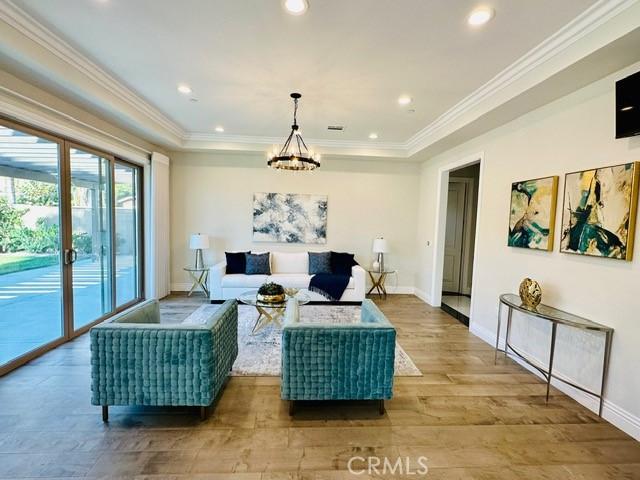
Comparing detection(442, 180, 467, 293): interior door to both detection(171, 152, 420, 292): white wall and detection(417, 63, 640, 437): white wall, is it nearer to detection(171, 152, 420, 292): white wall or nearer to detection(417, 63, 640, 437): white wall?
detection(171, 152, 420, 292): white wall

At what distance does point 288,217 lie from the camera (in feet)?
19.1

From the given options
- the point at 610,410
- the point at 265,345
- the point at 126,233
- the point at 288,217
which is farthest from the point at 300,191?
the point at 610,410

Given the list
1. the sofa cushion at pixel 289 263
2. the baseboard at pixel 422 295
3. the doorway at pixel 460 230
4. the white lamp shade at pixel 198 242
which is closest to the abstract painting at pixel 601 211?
the baseboard at pixel 422 295

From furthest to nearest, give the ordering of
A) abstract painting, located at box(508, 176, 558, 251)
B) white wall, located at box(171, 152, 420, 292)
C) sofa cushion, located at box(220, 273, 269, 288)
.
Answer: white wall, located at box(171, 152, 420, 292) < sofa cushion, located at box(220, 273, 269, 288) < abstract painting, located at box(508, 176, 558, 251)

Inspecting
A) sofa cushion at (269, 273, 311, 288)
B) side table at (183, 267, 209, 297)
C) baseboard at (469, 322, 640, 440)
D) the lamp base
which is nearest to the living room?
baseboard at (469, 322, 640, 440)

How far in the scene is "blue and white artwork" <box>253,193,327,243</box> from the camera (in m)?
5.78

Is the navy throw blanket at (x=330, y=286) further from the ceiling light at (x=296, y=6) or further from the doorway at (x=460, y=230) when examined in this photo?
the ceiling light at (x=296, y=6)

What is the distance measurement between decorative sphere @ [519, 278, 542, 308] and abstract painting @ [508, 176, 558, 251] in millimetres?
424

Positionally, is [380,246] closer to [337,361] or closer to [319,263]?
[319,263]

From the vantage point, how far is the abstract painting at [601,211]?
2.15m

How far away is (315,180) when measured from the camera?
230 inches

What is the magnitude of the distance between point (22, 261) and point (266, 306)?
245cm

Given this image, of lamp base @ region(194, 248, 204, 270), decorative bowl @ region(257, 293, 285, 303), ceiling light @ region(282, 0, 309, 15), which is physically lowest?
decorative bowl @ region(257, 293, 285, 303)

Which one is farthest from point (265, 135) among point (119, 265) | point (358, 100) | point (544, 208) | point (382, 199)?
point (544, 208)
